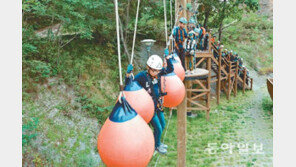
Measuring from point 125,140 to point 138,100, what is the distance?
0.55 metres

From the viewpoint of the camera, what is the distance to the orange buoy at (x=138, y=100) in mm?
2191

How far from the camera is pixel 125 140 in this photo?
5.69 ft

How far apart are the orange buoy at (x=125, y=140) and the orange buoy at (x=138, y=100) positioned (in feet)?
1.00

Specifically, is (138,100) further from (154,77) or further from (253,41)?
(253,41)

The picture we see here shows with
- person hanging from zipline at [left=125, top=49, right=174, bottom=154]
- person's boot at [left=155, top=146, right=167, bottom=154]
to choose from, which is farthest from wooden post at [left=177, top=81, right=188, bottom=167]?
person hanging from zipline at [left=125, top=49, right=174, bottom=154]

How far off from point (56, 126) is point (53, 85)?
5.35 feet

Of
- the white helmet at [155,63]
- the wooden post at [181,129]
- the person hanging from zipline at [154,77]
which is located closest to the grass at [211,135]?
the wooden post at [181,129]

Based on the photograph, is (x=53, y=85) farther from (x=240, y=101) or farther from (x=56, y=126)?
(x=240, y=101)

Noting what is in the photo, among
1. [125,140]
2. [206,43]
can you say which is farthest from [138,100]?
[206,43]

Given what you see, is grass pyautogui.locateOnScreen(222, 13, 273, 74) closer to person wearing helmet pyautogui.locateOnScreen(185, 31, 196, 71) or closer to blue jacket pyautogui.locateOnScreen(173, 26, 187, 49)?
person wearing helmet pyautogui.locateOnScreen(185, 31, 196, 71)

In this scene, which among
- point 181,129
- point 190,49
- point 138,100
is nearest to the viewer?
point 138,100

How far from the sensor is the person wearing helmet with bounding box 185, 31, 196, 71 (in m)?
6.65

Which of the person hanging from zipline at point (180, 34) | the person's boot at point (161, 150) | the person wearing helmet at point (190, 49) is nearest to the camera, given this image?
the person's boot at point (161, 150)

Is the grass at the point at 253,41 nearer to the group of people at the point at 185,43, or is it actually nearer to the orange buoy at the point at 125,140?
the group of people at the point at 185,43
